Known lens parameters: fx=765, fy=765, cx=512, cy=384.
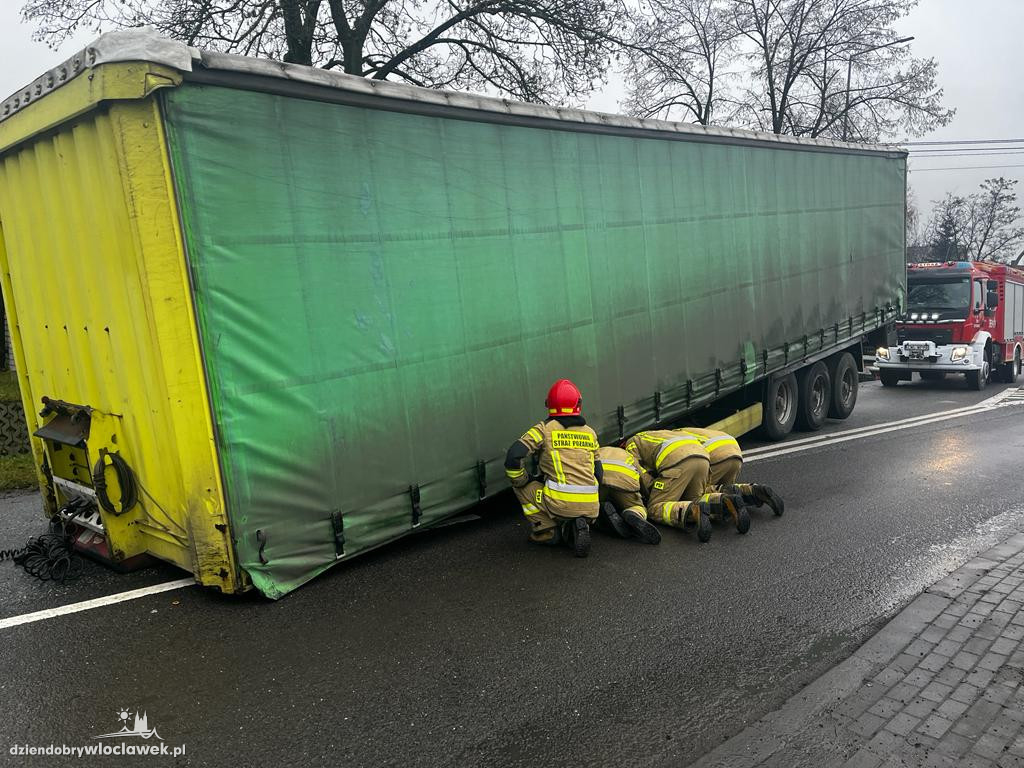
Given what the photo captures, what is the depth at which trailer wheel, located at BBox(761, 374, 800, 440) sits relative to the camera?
9.88m

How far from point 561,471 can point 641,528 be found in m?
0.86

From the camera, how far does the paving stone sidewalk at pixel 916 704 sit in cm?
331

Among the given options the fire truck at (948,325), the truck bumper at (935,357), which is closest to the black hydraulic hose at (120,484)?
the fire truck at (948,325)

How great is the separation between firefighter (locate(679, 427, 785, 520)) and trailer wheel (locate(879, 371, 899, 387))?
11.5 meters

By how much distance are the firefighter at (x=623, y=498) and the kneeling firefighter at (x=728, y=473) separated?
31.7 inches

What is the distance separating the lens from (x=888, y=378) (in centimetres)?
1688

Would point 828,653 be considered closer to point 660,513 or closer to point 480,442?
point 660,513

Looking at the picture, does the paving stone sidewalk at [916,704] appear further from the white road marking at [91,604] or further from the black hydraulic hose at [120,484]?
the black hydraulic hose at [120,484]

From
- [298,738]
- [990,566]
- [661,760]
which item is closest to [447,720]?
[298,738]

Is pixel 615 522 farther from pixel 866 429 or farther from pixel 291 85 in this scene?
pixel 866 429

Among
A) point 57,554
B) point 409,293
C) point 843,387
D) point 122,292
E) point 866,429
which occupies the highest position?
point 122,292

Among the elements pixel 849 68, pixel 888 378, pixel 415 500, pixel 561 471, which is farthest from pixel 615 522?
pixel 849 68

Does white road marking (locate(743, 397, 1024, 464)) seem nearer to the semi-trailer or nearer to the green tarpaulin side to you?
the green tarpaulin side

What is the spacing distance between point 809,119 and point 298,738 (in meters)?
27.4
